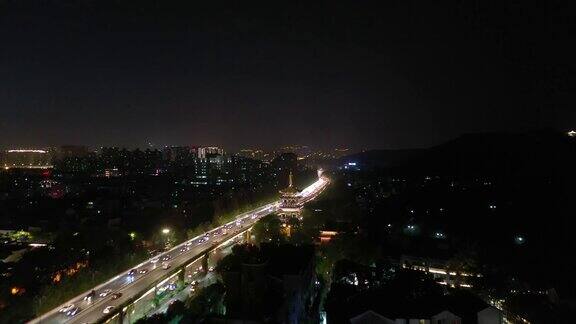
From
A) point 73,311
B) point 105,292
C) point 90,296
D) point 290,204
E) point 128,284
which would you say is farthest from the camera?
point 290,204

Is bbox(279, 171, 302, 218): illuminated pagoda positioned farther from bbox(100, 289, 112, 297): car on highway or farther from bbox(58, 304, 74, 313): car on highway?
bbox(58, 304, 74, 313): car on highway

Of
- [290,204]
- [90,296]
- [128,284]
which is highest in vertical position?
[90,296]

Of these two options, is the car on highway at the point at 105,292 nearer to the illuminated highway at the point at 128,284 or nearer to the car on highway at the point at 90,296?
the illuminated highway at the point at 128,284

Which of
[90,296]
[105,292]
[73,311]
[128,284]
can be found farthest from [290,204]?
[73,311]

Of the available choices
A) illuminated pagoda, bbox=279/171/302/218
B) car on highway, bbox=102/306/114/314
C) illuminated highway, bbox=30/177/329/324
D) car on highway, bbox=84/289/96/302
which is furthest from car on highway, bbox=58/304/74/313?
illuminated pagoda, bbox=279/171/302/218

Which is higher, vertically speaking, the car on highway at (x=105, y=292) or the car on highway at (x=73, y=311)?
the car on highway at (x=73, y=311)

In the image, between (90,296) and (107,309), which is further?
(90,296)

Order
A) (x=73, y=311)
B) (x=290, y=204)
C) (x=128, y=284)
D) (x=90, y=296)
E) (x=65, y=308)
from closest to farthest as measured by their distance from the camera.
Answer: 1. (x=73, y=311)
2. (x=65, y=308)
3. (x=90, y=296)
4. (x=128, y=284)
5. (x=290, y=204)

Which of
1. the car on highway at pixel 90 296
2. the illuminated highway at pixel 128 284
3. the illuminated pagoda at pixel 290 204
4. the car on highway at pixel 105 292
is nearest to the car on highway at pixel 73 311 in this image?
the illuminated highway at pixel 128 284

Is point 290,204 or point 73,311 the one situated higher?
point 73,311

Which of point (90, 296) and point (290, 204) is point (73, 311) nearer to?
point (90, 296)

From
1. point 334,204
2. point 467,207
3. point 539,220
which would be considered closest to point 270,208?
point 334,204

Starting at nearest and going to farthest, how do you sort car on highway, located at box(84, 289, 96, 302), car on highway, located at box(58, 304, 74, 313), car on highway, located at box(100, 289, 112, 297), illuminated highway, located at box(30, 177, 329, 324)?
illuminated highway, located at box(30, 177, 329, 324)
car on highway, located at box(58, 304, 74, 313)
car on highway, located at box(84, 289, 96, 302)
car on highway, located at box(100, 289, 112, 297)
